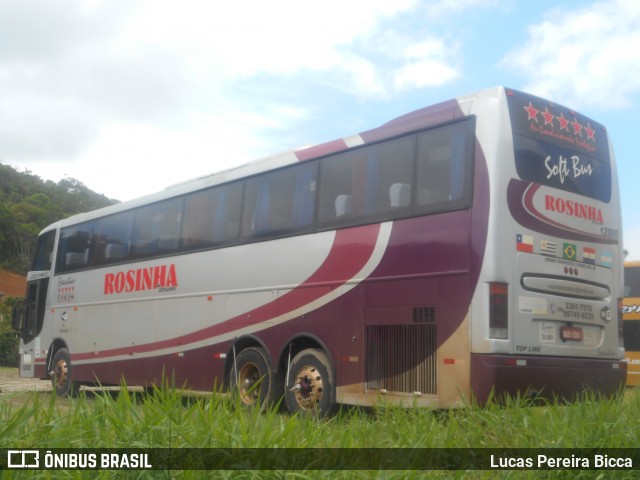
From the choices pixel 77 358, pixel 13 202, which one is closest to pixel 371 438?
pixel 77 358

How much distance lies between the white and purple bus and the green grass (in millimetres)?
794

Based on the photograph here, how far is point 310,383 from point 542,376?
9.54ft

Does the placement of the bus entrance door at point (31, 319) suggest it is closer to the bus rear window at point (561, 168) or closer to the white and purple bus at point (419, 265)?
the white and purple bus at point (419, 265)

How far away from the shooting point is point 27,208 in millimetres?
53500

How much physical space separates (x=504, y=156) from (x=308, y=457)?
4.36 meters

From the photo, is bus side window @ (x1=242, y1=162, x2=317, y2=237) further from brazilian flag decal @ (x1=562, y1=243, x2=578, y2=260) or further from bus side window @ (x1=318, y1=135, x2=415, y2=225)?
brazilian flag decal @ (x1=562, y1=243, x2=578, y2=260)

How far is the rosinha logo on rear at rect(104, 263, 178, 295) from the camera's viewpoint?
1264cm

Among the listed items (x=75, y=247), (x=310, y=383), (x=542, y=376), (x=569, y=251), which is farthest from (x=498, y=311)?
(x=75, y=247)

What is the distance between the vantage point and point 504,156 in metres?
8.03

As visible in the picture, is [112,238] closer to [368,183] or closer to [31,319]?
[31,319]

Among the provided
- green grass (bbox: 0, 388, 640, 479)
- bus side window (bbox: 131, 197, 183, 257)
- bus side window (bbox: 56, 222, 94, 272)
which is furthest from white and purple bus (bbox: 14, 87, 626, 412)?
bus side window (bbox: 56, 222, 94, 272)

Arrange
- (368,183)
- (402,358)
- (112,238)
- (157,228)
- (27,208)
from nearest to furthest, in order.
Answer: (402,358), (368,183), (157,228), (112,238), (27,208)

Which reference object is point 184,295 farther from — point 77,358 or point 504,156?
point 504,156

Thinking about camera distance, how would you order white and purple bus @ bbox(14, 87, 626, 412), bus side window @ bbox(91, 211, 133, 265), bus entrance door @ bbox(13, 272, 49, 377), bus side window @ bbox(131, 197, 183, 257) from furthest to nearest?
bus entrance door @ bbox(13, 272, 49, 377)
bus side window @ bbox(91, 211, 133, 265)
bus side window @ bbox(131, 197, 183, 257)
white and purple bus @ bbox(14, 87, 626, 412)
